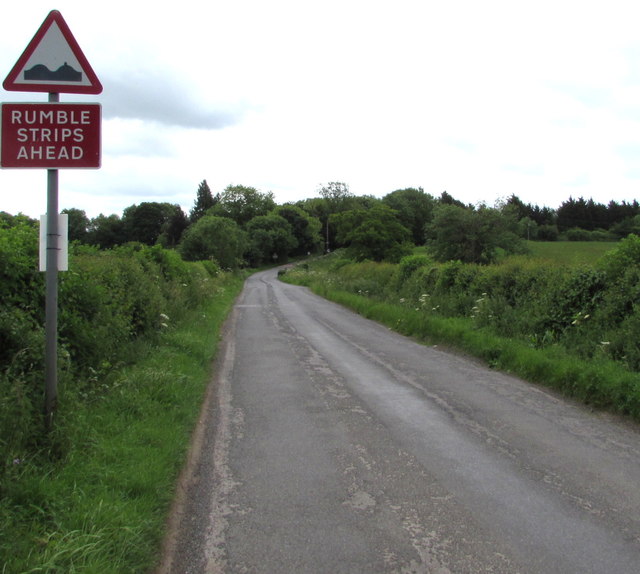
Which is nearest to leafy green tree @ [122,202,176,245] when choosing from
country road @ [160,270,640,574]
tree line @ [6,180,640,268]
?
tree line @ [6,180,640,268]

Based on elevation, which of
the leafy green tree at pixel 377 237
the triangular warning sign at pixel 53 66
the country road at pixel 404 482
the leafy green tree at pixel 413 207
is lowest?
the country road at pixel 404 482

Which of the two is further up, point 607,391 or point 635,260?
point 635,260

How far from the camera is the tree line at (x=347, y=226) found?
43.6 metres

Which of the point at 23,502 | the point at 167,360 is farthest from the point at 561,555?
the point at 167,360

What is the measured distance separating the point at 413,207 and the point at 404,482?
12076cm

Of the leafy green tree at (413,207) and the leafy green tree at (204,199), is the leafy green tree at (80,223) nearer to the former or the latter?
the leafy green tree at (204,199)

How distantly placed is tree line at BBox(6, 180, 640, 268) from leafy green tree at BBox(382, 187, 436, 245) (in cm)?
23

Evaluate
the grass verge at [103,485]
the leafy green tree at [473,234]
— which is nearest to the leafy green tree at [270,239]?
the leafy green tree at [473,234]

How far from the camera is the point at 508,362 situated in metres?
10.5

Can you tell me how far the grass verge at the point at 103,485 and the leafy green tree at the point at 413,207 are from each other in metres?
107

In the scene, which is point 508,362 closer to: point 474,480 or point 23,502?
point 474,480

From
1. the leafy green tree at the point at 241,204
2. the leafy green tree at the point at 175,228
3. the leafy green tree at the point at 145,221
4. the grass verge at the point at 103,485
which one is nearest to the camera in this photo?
the grass verge at the point at 103,485

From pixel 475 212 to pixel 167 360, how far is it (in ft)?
127

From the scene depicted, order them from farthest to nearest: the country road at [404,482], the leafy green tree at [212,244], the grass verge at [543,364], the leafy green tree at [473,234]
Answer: the leafy green tree at [212,244], the leafy green tree at [473,234], the grass verge at [543,364], the country road at [404,482]
